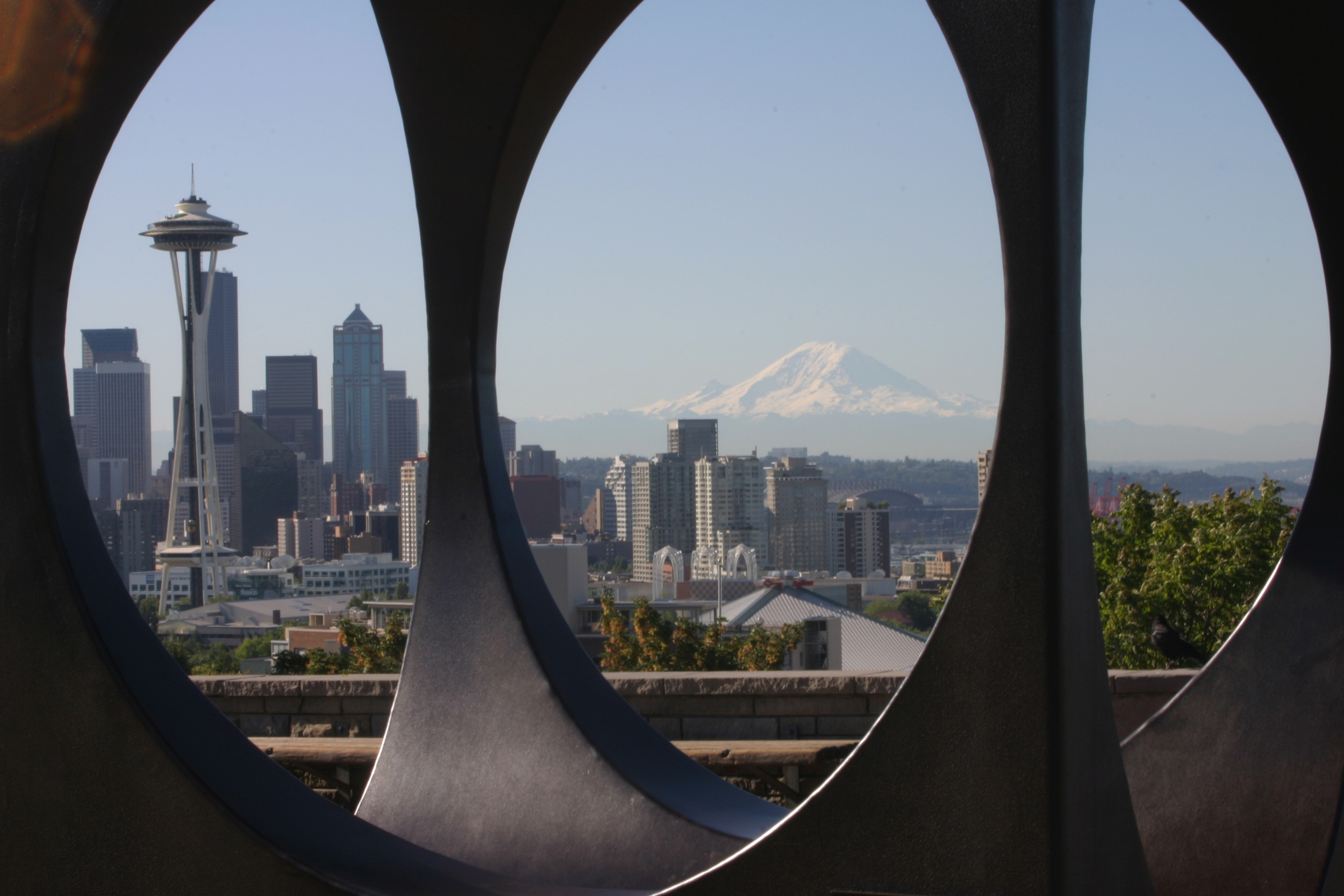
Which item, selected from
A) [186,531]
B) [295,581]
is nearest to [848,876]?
[186,531]

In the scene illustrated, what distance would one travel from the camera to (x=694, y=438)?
529 ft

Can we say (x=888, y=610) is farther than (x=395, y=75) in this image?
Yes

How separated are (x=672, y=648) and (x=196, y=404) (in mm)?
80549

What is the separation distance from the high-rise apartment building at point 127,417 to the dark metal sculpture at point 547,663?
184 metres

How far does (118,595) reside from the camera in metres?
4.79

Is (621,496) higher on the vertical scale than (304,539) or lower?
higher

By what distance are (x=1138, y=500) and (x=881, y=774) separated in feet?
58.8

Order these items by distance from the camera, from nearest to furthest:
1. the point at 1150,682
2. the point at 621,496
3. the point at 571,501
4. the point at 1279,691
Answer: the point at 1279,691
the point at 1150,682
the point at 621,496
the point at 571,501

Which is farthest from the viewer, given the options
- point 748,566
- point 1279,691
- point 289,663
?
point 748,566

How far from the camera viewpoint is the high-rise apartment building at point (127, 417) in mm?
179250

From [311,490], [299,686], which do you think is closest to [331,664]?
[299,686]

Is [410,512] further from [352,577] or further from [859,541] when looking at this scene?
[859,541]

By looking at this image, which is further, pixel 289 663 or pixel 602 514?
pixel 602 514

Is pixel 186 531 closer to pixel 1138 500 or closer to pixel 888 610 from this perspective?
pixel 888 610
